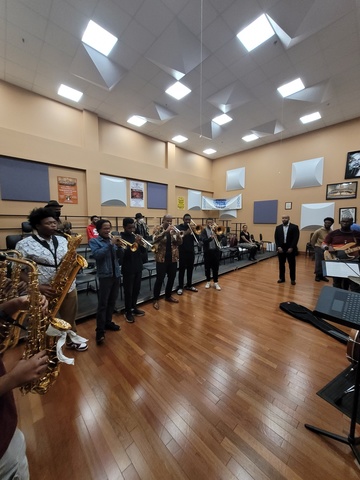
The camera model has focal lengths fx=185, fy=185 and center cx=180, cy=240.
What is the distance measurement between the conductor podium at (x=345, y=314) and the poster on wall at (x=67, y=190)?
269 inches

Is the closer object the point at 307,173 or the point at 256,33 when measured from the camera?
the point at 256,33

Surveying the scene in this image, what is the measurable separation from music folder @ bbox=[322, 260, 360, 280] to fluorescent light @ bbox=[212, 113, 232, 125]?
643cm

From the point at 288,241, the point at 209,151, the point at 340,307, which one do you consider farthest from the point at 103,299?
the point at 209,151

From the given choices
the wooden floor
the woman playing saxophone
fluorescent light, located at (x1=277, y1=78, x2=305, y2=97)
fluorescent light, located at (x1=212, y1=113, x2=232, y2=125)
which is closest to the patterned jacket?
the wooden floor

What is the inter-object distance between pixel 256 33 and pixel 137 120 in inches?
178

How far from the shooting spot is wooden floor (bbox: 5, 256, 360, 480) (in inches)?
46.6

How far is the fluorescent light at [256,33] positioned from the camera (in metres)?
3.44

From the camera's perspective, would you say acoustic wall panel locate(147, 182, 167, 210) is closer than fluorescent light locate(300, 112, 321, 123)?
No

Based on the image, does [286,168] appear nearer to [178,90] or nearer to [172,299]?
[178,90]

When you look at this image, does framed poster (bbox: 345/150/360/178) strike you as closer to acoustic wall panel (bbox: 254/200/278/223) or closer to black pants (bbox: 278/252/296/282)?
acoustic wall panel (bbox: 254/200/278/223)

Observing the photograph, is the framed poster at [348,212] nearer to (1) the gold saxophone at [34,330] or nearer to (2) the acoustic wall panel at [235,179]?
(2) the acoustic wall panel at [235,179]

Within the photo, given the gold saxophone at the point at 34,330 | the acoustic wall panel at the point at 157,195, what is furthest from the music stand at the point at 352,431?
the acoustic wall panel at the point at 157,195

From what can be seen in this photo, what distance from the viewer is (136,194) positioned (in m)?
7.74

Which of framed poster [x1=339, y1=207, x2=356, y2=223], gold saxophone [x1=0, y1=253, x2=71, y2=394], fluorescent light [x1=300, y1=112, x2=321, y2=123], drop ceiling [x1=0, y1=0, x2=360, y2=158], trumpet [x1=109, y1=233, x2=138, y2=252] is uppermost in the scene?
fluorescent light [x1=300, y1=112, x2=321, y2=123]
